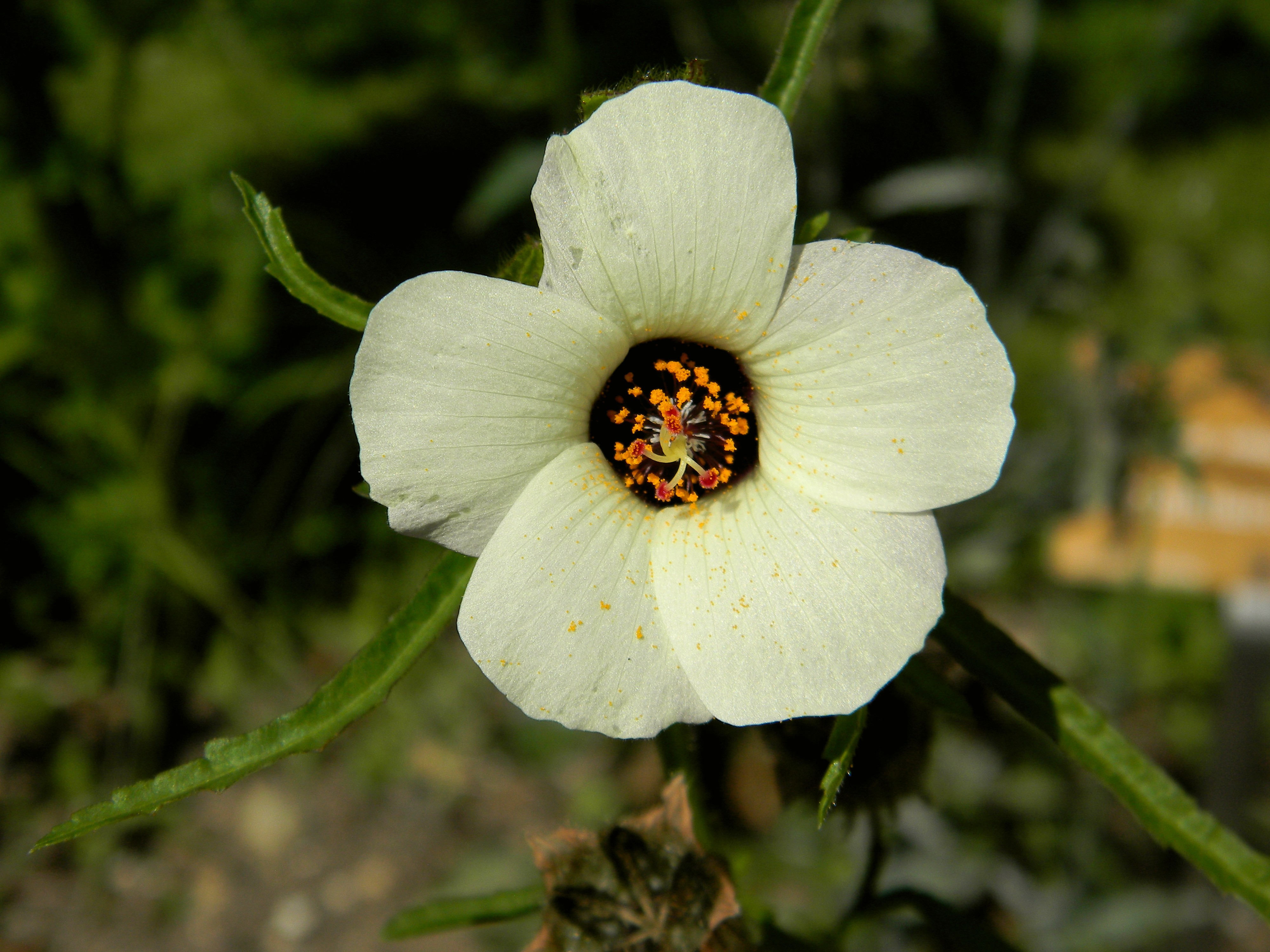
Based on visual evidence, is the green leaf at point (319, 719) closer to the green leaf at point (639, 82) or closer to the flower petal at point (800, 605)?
the flower petal at point (800, 605)

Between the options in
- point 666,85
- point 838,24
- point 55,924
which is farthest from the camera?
point 55,924

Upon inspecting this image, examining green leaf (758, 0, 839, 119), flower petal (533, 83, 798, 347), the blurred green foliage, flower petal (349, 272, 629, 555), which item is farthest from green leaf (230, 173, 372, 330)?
the blurred green foliage

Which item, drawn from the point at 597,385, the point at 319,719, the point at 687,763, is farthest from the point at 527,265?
the point at 687,763

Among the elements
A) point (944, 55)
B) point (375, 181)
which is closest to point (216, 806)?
point (375, 181)

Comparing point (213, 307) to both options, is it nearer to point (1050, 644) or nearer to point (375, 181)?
point (375, 181)

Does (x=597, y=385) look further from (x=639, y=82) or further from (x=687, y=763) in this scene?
Answer: (x=687, y=763)

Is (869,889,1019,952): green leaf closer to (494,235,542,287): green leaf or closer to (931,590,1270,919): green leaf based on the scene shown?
(931,590,1270,919): green leaf
